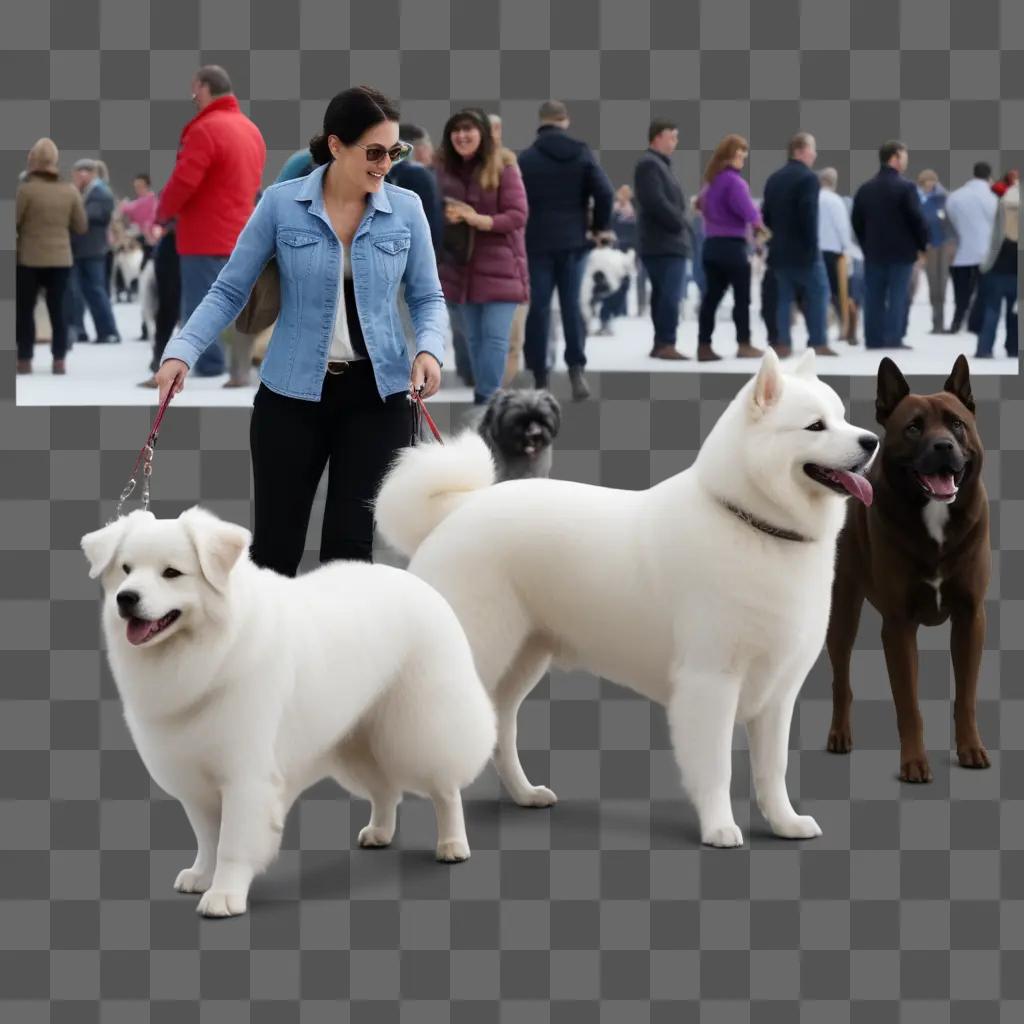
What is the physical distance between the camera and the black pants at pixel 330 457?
5.63 meters

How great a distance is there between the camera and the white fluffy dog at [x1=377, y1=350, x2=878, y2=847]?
4945 mm

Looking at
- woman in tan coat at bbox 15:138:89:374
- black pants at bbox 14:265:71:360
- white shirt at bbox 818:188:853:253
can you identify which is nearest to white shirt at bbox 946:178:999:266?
white shirt at bbox 818:188:853:253

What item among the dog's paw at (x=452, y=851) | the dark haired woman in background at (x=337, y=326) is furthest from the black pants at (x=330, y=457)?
the dog's paw at (x=452, y=851)

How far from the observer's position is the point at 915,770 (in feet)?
18.6

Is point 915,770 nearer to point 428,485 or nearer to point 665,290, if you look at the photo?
point 428,485

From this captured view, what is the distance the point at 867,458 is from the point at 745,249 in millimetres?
8745

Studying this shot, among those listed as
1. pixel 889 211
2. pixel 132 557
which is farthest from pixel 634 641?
pixel 889 211

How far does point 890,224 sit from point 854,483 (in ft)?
31.8

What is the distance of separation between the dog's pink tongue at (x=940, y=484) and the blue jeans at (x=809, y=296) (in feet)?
26.9

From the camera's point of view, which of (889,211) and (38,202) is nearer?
(38,202)

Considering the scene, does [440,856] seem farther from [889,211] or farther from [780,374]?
[889,211]

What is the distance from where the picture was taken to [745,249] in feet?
43.8

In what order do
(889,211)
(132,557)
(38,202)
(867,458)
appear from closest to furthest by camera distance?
(132,557), (867,458), (38,202), (889,211)

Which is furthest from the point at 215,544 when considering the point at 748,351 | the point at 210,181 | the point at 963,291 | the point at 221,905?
the point at 963,291
